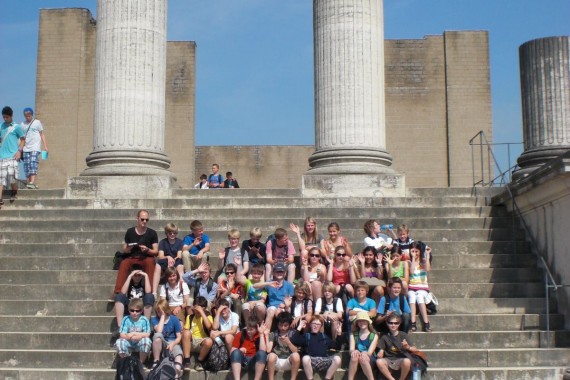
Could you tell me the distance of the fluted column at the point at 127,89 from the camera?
16141 millimetres

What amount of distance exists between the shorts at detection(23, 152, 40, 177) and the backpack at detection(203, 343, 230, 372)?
7698 millimetres

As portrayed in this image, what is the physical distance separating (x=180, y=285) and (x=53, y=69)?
68.9ft

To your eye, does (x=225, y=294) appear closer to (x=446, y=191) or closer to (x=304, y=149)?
(x=446, y=191)

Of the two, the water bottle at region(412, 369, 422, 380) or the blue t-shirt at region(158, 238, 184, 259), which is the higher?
the blue t-shirt at region(158, 238, 184, 259)

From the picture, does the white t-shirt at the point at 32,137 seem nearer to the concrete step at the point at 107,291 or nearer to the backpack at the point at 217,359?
the concrete step at the point at 107,291

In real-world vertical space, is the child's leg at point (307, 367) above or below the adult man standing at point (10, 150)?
below

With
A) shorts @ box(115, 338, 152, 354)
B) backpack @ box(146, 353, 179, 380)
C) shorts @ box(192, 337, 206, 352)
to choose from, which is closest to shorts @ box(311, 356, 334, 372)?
shorts @ box(192, 337, 206, 352)

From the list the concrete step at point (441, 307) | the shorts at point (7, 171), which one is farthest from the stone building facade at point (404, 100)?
the concrete step at point (441, 307)

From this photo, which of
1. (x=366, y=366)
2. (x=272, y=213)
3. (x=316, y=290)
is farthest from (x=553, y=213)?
(x=272, y=213)

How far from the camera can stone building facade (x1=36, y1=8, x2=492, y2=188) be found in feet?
95.6

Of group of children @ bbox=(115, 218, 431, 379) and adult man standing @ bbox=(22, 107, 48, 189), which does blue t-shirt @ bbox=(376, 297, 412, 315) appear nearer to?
group of children @ bbox=(115, 218, 431, 379)

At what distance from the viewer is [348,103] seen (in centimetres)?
1602

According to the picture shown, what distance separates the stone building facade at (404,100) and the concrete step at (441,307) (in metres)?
17.7

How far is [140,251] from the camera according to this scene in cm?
1136
